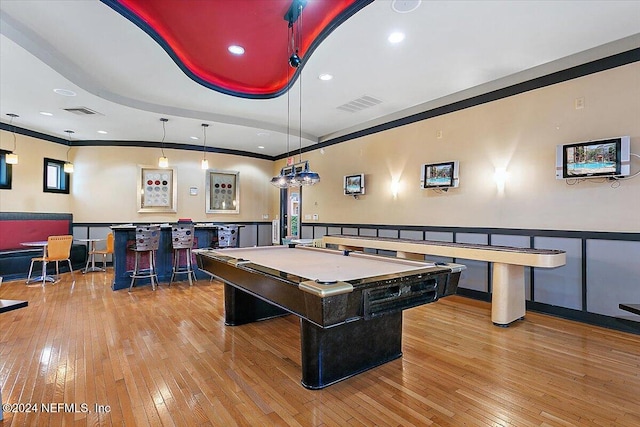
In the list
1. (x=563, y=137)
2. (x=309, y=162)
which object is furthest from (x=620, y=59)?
(x=309, y=162)

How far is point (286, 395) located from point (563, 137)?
4.37 meters

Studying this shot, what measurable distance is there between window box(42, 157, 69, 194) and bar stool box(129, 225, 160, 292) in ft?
11.2

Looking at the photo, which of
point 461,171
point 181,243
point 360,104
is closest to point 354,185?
point 360,104

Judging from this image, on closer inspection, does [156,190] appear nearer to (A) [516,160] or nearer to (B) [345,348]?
(B) [345,348]

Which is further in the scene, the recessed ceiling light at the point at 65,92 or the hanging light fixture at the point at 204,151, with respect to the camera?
the hanging light fixture at the point at 204,151

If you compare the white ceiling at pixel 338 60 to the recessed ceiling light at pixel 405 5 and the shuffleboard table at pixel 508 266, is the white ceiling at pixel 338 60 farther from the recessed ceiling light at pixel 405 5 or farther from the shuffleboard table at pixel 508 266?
the shuffleboard table at pixel 508 266

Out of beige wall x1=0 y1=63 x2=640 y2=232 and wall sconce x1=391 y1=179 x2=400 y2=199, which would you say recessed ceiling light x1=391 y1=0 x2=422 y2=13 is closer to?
beige wall x1=0 y1=63 x2=640 y2=232

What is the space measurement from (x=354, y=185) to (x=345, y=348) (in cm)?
469

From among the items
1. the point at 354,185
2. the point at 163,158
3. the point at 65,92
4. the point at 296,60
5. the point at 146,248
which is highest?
the point at 65,92

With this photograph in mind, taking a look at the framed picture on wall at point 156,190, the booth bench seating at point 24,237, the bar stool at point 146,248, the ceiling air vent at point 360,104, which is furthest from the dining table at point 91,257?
the ceiling air vent at point 360,104

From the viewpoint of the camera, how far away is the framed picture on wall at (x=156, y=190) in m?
8.22

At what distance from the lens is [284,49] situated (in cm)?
412

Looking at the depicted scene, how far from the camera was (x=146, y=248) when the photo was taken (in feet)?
18.3

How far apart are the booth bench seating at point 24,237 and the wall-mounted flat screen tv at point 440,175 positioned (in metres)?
7.81
